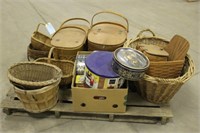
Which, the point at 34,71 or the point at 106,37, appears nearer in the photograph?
the point at 34,71

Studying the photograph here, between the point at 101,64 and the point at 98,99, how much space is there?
238mm

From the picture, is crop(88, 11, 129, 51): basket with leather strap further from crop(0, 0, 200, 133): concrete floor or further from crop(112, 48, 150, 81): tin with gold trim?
crop(0, 0, 200, 133): concrete floor

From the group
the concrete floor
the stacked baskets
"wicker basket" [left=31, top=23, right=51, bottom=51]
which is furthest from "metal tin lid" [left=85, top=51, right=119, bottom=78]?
"wicker basket" [left=31, top=23, right=51, bottom=51]

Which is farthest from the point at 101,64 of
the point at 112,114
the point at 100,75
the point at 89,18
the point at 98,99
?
the point at 89,18

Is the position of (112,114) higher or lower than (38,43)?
lower

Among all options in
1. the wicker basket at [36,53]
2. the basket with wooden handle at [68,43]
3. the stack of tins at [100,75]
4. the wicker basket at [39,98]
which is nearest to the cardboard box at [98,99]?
the stack of tins at [100,75]

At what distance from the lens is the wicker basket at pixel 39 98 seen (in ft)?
5.44

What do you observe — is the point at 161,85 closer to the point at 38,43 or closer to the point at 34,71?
the point at 34,71

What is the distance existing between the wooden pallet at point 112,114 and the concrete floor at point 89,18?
1.5 inches

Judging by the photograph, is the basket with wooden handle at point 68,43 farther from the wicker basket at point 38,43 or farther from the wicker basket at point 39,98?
the wicker basket at point 39,98

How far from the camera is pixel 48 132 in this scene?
1783mm

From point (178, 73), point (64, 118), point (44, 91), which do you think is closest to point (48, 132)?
point (64, 118)

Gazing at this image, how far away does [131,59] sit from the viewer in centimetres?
170

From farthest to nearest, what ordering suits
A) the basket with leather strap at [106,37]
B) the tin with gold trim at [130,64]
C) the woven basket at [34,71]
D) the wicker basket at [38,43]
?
the wicker basket at [38,43]
the basket with leather strap at [106,37]
the woven basket at [34,71]
the tin with gold trim at [130,64]
